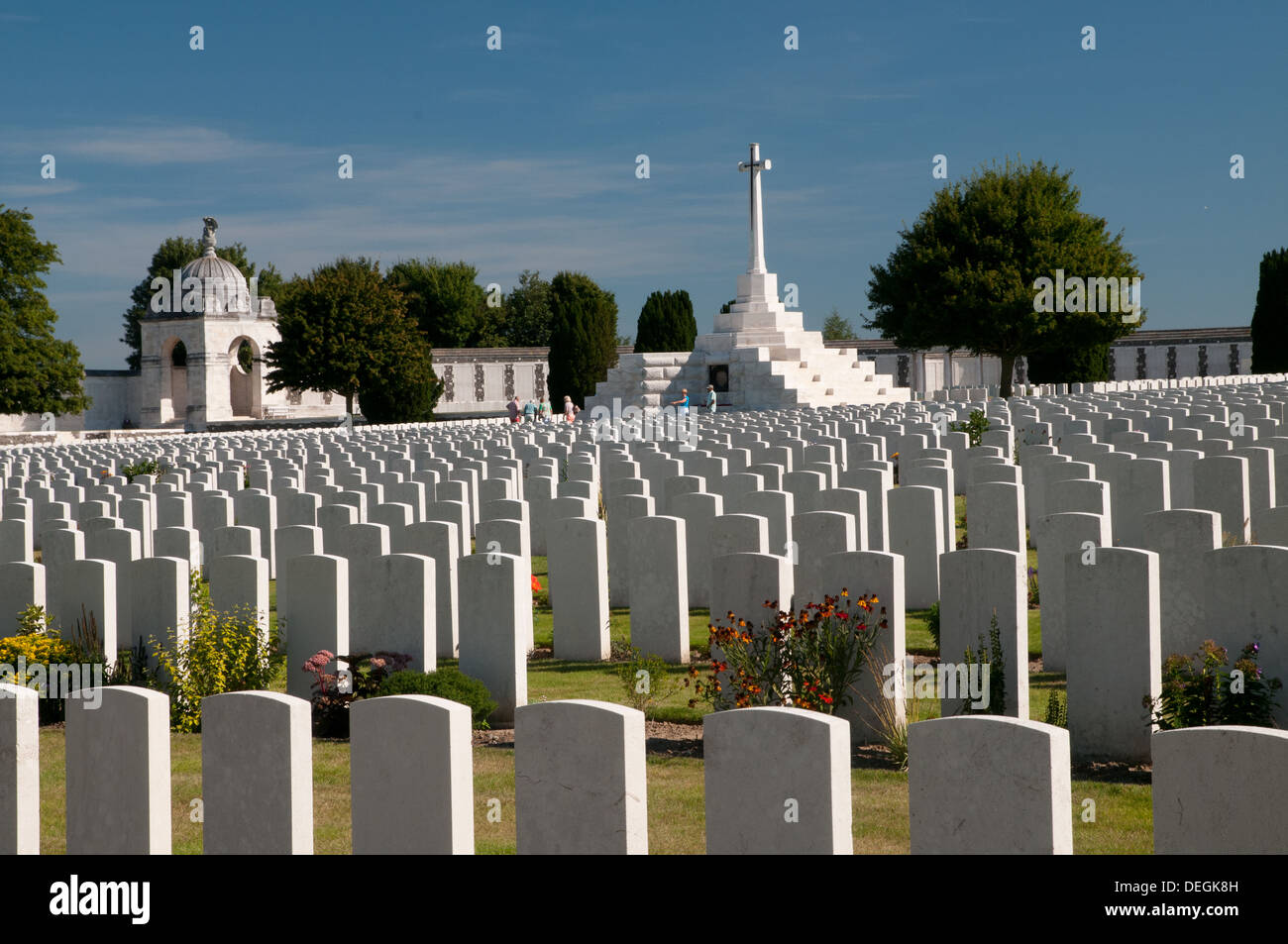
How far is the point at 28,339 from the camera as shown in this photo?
45.2 metres

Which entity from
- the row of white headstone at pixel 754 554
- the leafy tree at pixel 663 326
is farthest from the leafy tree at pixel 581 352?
the row of white headstone at pixel 754 554

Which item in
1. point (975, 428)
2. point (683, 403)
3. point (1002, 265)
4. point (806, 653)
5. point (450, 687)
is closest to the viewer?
point (806, 653)

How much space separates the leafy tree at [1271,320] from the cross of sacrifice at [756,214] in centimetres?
2175

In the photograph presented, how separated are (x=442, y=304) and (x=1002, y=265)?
1613 inches

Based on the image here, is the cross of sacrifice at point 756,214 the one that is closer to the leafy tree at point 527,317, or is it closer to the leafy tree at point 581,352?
the leafy tree at point 581,352

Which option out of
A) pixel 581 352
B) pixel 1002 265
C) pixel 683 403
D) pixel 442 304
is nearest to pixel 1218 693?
pixel 683 403

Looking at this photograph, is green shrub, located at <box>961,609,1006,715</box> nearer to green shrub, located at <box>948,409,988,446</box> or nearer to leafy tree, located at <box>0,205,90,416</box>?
green shrub, located at <box>948,409,988,446</box>

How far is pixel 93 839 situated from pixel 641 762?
7.21ft

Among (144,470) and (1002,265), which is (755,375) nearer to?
(1002,265)

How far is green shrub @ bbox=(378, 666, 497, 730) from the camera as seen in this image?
23.4 ft

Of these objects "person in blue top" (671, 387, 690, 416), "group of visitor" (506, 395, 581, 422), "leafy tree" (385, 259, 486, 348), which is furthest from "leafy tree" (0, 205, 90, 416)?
"leafy tree" (385, 259, 486, 348)

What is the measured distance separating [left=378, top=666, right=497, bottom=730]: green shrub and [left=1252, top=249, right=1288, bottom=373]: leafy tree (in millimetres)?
51639

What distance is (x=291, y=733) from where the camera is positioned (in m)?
4.55
